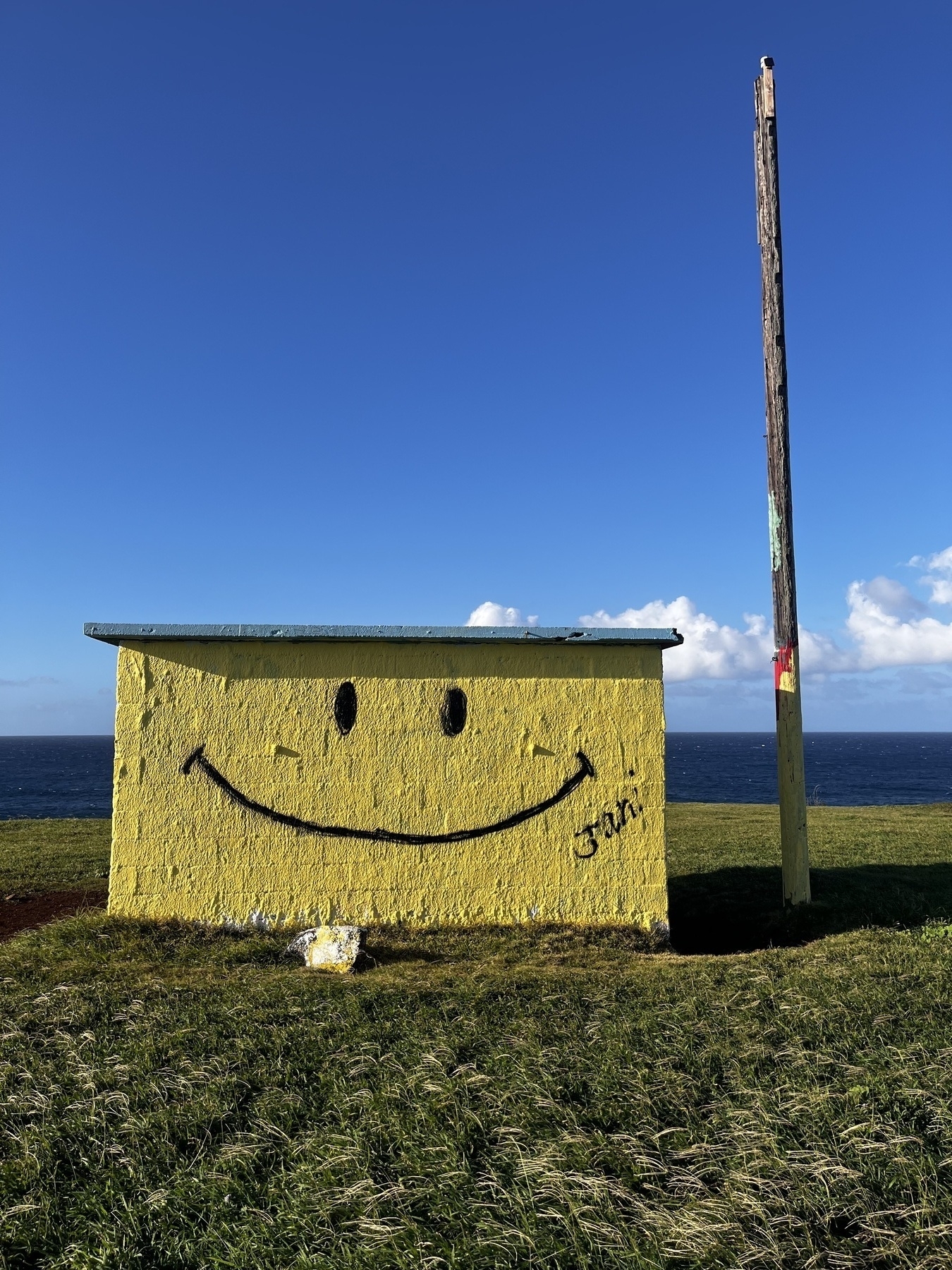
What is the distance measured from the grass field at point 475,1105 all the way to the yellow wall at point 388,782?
0.58 metres

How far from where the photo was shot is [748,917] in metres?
9.09

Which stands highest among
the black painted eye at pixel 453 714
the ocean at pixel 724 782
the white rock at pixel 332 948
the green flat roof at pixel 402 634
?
the green flat roof at pixel 402 634

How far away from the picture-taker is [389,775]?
8242 millimetres

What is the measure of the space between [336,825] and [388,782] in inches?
25.8

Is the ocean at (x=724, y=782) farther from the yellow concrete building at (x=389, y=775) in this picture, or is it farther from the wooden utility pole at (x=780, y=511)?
the yellow concrete building at (x=389, y=775)

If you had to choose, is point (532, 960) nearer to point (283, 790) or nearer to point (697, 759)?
point (283, 790)

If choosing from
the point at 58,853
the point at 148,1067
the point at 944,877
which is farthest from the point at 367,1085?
the point at 58,853

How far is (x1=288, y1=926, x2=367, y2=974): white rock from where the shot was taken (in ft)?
22.9

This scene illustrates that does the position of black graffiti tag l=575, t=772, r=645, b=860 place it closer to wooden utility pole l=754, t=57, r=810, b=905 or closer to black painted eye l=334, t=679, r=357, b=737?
wooden utility pole l=754, t=57, r=810, b=905

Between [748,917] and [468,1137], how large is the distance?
6.15 metres

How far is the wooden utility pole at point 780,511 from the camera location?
29.8 ft

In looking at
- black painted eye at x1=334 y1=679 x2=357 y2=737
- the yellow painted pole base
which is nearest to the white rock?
black painted eye at x1=334 y1=679 x2=357 y2=737

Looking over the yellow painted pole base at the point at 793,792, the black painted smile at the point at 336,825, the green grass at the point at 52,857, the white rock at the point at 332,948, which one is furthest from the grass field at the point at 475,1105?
the green grass at the point at 52,857

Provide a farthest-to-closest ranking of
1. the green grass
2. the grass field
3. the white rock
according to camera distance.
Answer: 1. the green grass
2. the white rock
3. the grass field
